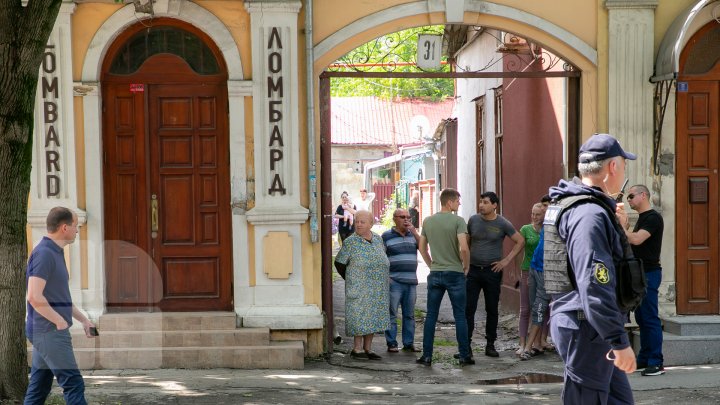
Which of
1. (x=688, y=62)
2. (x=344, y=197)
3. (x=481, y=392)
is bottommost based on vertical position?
(x=481, y=392)

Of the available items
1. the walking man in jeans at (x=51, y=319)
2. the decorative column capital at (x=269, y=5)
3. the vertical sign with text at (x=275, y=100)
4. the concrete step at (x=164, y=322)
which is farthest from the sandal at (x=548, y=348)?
the walking man in jeans at (x=51, y=319)

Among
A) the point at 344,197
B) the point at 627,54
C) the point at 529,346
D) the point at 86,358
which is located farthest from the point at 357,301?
the point at 344,197

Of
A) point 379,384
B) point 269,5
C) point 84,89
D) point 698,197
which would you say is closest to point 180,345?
point 379,384

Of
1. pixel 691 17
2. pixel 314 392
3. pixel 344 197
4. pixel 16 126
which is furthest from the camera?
pixel 344 197

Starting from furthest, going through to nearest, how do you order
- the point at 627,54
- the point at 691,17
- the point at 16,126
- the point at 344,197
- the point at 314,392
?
the point at 344,197 → the point at 627,54 → the point at 691,17 → the point at 314,392 → the point at 16,126

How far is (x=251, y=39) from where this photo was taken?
10.5 meters

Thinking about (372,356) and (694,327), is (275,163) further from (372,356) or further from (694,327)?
(694,327)

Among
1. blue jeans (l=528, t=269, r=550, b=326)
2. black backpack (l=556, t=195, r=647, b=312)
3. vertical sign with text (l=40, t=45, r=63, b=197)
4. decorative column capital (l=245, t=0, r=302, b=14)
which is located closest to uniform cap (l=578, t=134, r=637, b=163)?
black backpack (l=556, t=195, r=647, b=312)

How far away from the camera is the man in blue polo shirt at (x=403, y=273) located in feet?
37.4

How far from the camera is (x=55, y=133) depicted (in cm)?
1034

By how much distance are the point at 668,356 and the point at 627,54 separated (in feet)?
10.5

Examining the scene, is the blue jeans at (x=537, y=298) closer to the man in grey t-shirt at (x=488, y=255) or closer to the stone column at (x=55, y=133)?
the man in grey t-shirt at (x=488, y=255)

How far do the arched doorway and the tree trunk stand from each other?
660 centimetres

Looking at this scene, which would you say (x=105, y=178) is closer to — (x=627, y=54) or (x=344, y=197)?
(x=627, y=54)
